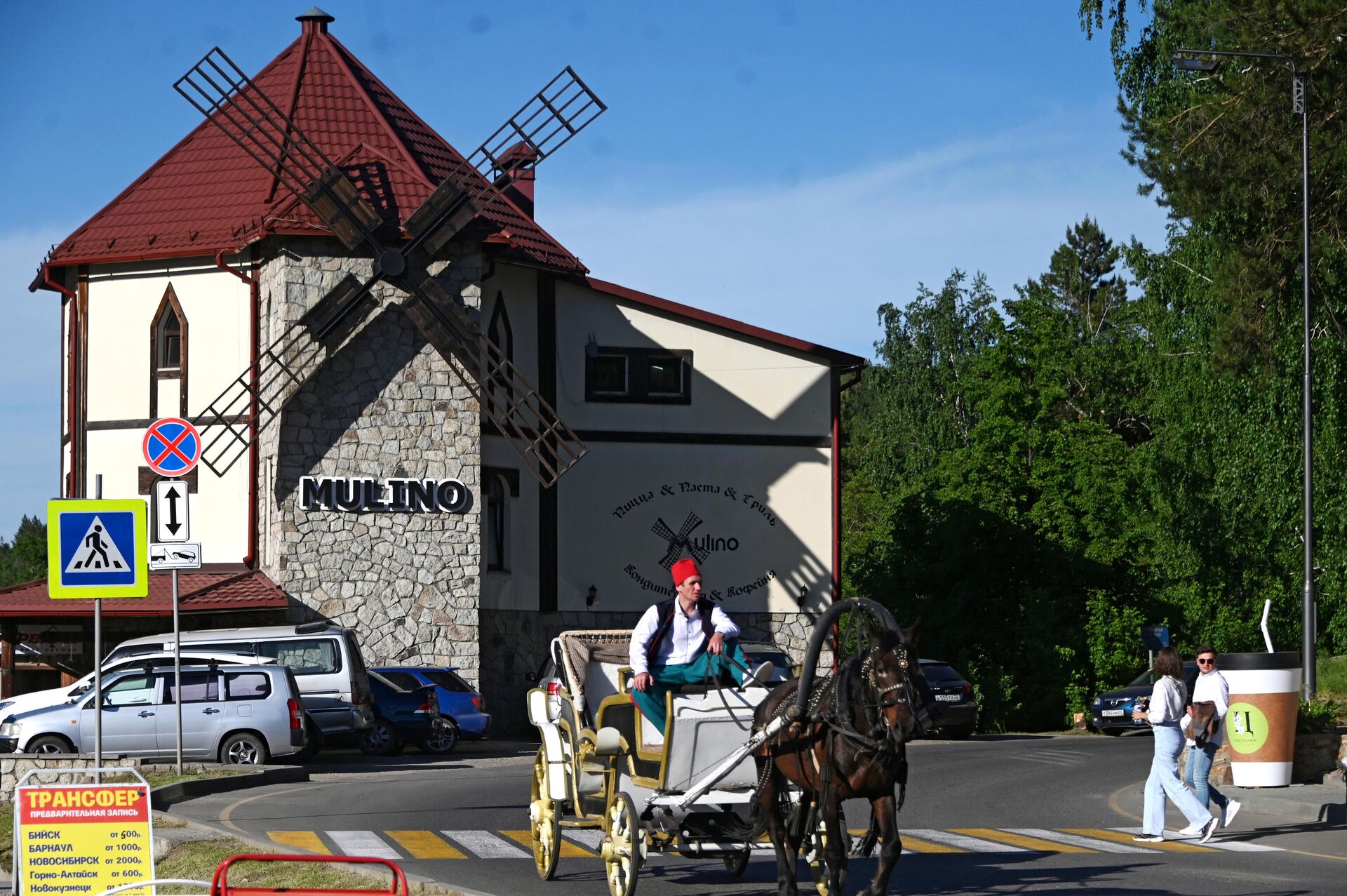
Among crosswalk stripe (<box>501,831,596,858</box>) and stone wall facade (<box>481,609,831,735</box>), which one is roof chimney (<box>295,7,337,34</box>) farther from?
crosswalk stripe (<box>501,831,596,858</box>)

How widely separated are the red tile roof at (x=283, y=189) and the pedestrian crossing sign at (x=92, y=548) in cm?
1998

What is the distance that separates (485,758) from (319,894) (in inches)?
Answer: 905

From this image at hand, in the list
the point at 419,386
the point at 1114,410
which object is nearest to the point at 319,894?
the point at 419,386

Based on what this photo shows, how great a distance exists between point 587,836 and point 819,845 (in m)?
5.21

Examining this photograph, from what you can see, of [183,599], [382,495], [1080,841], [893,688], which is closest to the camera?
[893,688]

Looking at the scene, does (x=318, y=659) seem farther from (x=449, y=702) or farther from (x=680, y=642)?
(x=680, y=642)

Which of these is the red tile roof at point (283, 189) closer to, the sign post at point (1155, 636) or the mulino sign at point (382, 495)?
the mulino sign at point (382, 495)

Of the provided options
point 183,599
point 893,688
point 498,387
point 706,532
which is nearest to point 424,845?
point 893,688

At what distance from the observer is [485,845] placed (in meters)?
15.6

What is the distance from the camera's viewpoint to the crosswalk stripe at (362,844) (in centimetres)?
1453

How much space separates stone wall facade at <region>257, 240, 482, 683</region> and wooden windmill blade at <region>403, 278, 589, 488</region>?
0.39 meters

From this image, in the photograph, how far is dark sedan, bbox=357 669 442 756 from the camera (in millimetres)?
31328

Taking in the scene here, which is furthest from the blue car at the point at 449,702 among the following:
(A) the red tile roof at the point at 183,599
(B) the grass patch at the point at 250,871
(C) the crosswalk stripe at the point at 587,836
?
(B) the grass patch at the point at 250,871

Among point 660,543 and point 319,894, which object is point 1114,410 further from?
point 319,894
